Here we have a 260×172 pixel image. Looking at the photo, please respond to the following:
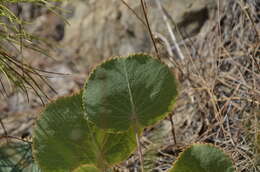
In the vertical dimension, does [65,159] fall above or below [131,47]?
below

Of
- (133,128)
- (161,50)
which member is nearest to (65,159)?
(133,128)

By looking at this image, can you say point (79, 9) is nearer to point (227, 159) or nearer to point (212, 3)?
point (212, 3)

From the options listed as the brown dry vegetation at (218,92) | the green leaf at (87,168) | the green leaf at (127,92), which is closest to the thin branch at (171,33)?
the brown dry vegetation at (218,92)

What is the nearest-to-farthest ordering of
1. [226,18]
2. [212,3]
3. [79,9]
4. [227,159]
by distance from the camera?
1. [227,159]
2. [226,18]
3. [212,3]
4. [79,9]

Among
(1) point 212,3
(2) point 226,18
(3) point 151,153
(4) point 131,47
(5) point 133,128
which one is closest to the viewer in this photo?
(5) point 133,128

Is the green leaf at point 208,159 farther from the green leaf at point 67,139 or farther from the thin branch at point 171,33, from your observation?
the thin branch at point 171,33

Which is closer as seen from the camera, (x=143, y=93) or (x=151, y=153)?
(x=143, y=93)

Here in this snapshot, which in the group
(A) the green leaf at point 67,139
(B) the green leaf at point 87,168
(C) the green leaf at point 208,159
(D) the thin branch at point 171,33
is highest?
(D) the thin branch at point 171,33
